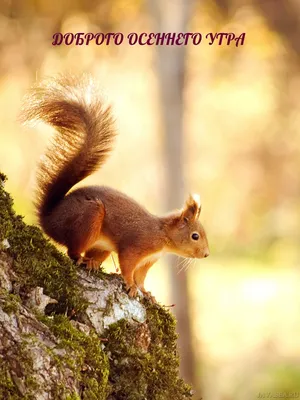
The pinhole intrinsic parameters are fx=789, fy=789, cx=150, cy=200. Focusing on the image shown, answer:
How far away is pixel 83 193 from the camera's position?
2.07 m

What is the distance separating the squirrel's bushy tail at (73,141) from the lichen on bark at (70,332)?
0.44 meters

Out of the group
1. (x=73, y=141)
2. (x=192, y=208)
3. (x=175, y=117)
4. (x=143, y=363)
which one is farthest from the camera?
(x=175, y=117)

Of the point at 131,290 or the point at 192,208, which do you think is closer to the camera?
the point at 131,290

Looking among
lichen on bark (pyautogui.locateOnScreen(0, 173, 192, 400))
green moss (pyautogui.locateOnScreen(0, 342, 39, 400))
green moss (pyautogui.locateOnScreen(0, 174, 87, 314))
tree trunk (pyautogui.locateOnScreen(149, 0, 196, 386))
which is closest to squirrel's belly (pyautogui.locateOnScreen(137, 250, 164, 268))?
lichen on bark (pyautogui.locateOnScreen(0, 173, 192, 400))

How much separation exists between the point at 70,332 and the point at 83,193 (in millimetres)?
639

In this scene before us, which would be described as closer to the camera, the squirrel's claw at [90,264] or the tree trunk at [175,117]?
the squirrel's claw at [90,264]

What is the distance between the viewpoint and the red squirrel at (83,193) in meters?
2.00

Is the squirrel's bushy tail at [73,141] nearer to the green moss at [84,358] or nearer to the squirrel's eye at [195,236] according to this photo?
the squirrel's eye at [195,236]

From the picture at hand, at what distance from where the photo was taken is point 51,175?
2172 mm

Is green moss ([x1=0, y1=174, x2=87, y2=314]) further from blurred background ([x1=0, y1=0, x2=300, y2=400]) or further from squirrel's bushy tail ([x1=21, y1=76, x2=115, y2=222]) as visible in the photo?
blurred background ([x1=0, y1=0, x2=300, y2=400])

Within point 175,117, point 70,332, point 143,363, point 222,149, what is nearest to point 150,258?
point 143,363

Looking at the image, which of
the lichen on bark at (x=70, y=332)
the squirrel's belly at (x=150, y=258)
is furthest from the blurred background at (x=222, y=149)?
the lichen on bark at (x=70, y=332)

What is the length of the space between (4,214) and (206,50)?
750 cm

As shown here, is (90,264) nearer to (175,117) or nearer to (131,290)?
(131,290)
